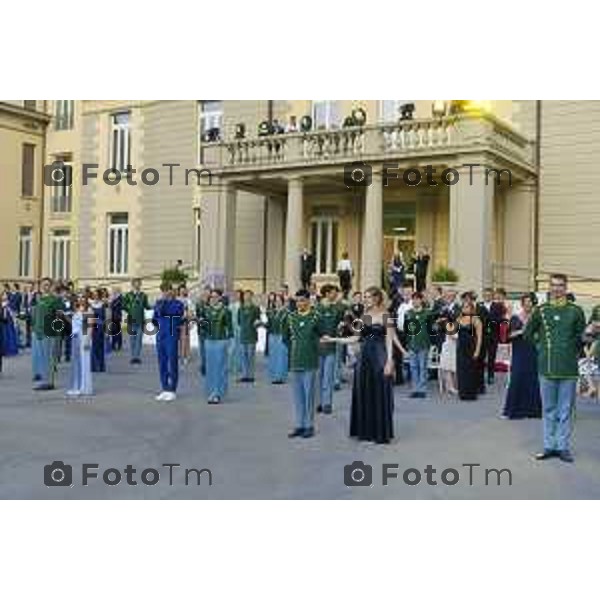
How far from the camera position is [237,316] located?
1733 centimetres

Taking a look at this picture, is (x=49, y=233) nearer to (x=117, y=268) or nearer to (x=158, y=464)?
(x=117, y=268)

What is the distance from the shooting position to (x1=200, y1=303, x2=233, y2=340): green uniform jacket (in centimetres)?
1374

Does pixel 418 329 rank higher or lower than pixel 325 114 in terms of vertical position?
lower

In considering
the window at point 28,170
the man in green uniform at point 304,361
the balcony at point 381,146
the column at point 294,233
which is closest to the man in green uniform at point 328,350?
the man in green uniform at point 304,361

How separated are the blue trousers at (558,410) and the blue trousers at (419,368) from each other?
4791 mm

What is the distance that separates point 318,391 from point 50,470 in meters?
4.72

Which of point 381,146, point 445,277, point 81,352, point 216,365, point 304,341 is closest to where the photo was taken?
point 304,341

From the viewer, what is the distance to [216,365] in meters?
14.0

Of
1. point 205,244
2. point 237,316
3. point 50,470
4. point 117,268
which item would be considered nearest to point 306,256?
point 205,244

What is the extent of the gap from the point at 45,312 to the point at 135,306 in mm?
4503

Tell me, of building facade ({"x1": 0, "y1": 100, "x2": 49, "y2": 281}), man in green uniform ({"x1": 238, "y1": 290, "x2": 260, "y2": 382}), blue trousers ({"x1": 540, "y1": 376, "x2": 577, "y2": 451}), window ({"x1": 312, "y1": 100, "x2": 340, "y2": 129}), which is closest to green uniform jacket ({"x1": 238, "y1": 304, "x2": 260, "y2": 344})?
man in green uniform ({"x1": 238, "y1": 290, "x2": 260, "y2": 382})

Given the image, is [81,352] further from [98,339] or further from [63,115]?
[63,115]

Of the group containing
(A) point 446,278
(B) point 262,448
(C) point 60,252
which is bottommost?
(B) point 262,448

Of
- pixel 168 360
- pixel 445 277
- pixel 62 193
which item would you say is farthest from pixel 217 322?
pixel 62 193
